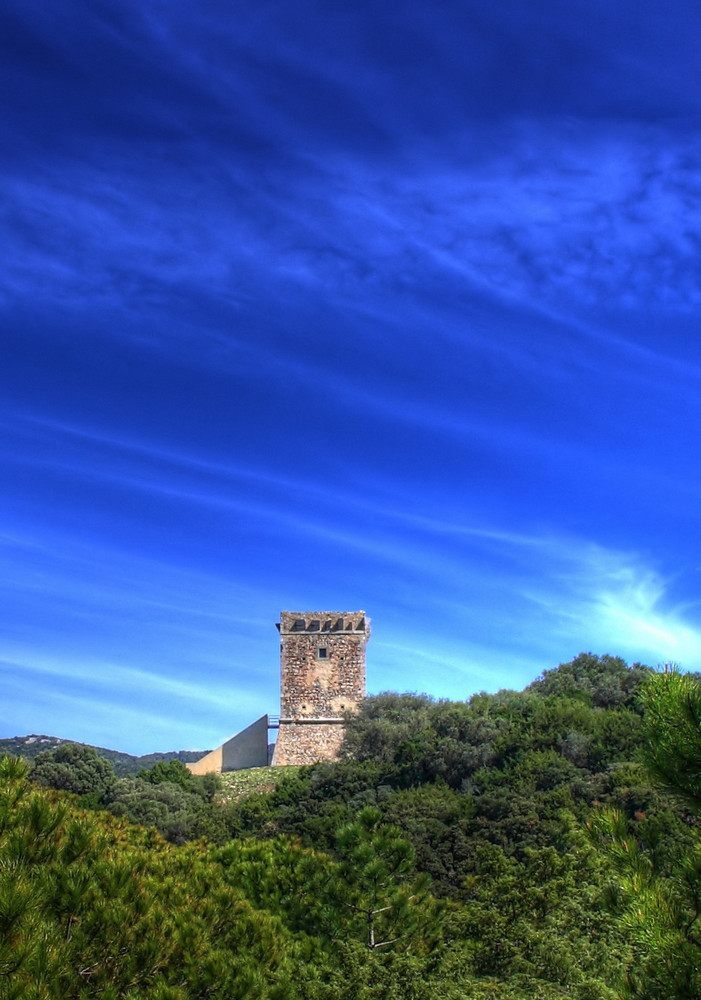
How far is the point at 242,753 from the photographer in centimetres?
4253

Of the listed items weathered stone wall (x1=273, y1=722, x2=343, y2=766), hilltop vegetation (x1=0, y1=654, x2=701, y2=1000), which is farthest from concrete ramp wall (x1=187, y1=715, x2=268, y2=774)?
hilltop vegetation (x1=0, y1=654, x2=701, y2=1000)

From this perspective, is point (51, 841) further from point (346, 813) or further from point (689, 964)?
point (346, 813)

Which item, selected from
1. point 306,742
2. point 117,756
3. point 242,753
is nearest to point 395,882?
point 306,742

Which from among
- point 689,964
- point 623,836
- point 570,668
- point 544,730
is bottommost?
point 689,964

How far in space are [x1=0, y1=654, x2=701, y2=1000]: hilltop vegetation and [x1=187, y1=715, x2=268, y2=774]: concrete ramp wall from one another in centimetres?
779

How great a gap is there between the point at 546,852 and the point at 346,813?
14.7 m

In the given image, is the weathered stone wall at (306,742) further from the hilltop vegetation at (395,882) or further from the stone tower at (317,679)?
the hilltop vegetation at (395,882)

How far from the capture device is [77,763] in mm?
37281

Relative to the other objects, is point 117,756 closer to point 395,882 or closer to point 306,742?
point 306,742

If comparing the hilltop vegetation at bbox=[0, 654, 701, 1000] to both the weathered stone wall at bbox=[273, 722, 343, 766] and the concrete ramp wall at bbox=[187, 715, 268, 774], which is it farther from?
the concrete ramp wall at bbox=[187, 715, 268, 774]

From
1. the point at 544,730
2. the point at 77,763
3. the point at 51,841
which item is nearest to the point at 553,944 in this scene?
the point at 51,841

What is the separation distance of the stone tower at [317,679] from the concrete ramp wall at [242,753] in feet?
6.09

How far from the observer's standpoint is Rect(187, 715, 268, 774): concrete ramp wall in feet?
138

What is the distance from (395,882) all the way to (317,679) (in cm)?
2588
